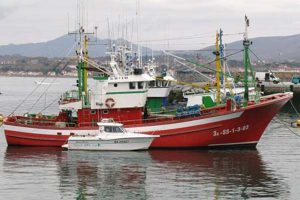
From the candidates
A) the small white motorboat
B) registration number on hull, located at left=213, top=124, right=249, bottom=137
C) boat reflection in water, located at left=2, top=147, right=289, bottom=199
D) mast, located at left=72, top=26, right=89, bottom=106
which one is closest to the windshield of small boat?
the small white motorboat

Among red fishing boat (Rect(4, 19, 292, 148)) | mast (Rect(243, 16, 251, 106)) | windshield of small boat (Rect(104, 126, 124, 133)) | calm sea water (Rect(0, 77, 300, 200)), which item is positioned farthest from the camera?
mast (Rect(243, 16, 251, 106))

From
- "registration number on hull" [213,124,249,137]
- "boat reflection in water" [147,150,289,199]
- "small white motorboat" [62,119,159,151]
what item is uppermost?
"registration number on hull" [213,124,249,137]

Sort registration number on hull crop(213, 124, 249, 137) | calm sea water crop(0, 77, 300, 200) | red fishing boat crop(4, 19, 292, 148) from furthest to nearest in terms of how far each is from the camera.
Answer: registration number on hull crop(213, 124, 249, 137), red fishing boat crop(4, 19, 292, 148), calm sea water crop(0, 77, 300, 200)

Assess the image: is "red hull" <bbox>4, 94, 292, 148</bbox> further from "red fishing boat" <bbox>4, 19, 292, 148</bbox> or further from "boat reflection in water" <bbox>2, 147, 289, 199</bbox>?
"boat reflection in water" <bbox>2, 147, 289, 199</bbox>

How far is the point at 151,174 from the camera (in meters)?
33.3

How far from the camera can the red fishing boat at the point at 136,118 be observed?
40.2 metres

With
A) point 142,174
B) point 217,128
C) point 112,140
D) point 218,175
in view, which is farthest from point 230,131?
point 142,174

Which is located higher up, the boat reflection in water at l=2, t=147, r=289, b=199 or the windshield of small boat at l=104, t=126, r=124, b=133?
the windshield of small boat at l=104, t=126, r=124, b=133

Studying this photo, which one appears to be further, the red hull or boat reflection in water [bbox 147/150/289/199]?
the red hull

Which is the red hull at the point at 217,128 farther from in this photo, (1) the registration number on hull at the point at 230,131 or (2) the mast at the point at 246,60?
(2) the mast at the point at 246,60

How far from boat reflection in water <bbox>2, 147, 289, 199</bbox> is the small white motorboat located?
19.1 inches

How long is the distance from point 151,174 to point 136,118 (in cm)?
872

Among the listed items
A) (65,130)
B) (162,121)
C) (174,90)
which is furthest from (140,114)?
(174,90)

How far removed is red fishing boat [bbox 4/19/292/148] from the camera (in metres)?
40.2
